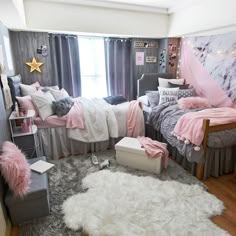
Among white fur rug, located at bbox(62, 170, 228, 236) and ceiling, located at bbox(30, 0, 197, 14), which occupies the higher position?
ceiling, located at bbox(30, 0, 197, 14)

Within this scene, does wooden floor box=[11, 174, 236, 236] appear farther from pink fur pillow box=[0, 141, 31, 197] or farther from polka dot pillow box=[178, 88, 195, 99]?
polka dot pillow box=[178, 88, 195, 99]

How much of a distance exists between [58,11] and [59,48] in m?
0.68

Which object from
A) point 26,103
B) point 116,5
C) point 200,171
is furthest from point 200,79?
point 26,103

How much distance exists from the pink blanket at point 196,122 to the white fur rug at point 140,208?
56cm

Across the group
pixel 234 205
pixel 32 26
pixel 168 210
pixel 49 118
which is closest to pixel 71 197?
pixel 168 210

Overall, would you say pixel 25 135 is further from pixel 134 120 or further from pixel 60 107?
pixel 134 120

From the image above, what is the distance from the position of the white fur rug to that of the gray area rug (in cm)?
8

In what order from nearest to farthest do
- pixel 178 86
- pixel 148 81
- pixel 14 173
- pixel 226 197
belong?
pixel 14 173 → pixel 226 197 → pixel 178 86 → pixel 148 81

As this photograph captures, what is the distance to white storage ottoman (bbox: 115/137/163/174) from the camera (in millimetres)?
2455

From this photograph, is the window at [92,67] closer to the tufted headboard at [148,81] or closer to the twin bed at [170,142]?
the tufted headboard at [148,81]

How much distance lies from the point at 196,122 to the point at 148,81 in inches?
83.1

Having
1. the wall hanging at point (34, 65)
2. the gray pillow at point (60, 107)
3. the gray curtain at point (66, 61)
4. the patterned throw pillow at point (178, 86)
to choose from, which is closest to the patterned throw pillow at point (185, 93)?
the patterned throw pillow at point (178, 86)

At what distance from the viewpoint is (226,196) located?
209cm

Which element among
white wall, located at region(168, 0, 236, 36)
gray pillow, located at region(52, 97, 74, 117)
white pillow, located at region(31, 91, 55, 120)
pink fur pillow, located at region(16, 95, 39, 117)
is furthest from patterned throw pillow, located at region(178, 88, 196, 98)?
pink fur pillow, located at region(16, 95, 39, 117)
